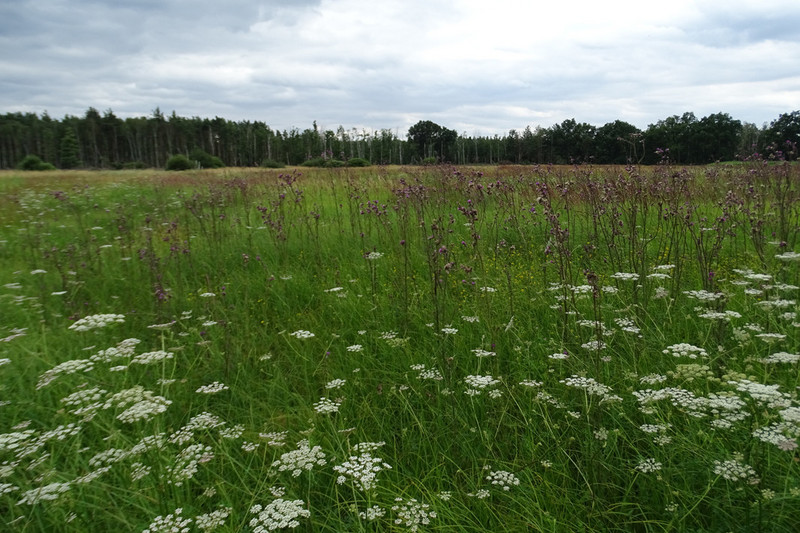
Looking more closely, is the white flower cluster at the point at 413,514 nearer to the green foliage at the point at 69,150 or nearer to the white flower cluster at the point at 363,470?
the white flower cluster at the point at 363,470

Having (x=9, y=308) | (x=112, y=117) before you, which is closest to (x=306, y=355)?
(x=9, y=308)

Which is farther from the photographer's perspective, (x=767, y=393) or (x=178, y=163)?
(x=178, y=163)

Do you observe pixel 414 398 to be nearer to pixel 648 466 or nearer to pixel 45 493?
pixel 648 466

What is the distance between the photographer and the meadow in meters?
1.63

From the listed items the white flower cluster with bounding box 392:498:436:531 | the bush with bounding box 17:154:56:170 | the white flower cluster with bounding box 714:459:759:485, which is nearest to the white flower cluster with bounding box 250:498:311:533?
the white flower cluster with bounding box 392:498:436:531

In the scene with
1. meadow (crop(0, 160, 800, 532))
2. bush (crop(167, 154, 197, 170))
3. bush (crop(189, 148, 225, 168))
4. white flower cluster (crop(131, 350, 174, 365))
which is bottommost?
meadow (crop(0, 160, 800, 532))

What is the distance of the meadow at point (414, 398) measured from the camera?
1.63 m

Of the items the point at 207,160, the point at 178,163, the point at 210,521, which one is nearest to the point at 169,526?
the point at 210,521

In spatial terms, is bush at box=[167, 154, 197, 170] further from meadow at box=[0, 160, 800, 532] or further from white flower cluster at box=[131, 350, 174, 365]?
white flower cluster at box=[131, 350, 174, 365]

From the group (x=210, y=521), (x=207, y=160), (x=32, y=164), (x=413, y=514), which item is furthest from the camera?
(x=207, y=160)

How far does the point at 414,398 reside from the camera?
2500mm

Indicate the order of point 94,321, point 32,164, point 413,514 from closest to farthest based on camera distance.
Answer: point 413,514, point 94,321, point 32,164

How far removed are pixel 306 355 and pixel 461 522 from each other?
5.59 feet

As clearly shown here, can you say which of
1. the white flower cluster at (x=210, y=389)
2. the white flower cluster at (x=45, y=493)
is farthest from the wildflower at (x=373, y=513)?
the white flower cluster at (x=45, y=493)
